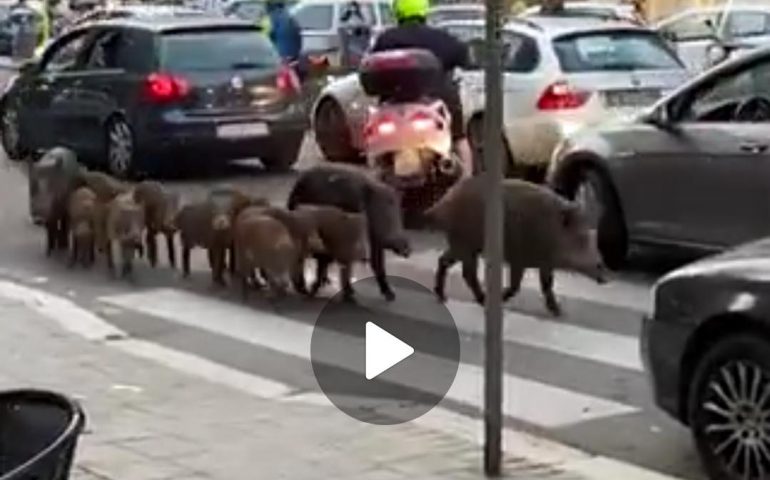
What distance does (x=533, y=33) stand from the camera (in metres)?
17.2

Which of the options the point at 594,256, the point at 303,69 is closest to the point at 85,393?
the point at 594,256

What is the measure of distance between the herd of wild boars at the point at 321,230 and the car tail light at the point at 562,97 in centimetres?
460

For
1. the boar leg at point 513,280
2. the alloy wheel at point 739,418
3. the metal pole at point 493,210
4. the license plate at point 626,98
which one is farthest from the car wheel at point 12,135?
the alloy wheel at point 739,418

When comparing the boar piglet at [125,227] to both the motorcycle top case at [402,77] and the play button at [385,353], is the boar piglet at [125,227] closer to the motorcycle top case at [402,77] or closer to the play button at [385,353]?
the play button at [385,353]

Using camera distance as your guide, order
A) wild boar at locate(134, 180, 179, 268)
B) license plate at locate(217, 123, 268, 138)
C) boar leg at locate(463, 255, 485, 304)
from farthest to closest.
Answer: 1. license plate at locate(217, 123, 268, 138)
2. wild boar at locate(134, 180, 179, 268)
3. boar leg at locate(463, 255, 485, 304)

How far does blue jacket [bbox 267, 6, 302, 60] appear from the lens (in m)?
26.5

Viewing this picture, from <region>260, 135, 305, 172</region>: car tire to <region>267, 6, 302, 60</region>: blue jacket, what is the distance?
7264 mm

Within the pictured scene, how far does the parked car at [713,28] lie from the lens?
2703 cm

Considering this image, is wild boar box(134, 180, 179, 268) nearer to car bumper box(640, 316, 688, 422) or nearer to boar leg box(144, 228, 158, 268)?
boar leg box(144, 228, 158, 268)

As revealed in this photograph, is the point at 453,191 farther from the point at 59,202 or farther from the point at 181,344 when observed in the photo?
the point at 59,202

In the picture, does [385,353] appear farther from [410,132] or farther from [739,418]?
[410,132]

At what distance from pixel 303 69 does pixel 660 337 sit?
20.4m

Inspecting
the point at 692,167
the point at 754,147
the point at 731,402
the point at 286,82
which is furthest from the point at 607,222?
the point at 286,82

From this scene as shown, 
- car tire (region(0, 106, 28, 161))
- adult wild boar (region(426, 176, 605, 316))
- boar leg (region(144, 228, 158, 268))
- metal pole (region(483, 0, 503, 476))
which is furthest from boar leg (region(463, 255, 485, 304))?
car tire (region(0, 106, 28, 161))
